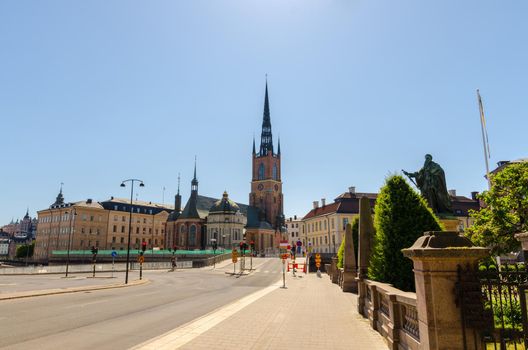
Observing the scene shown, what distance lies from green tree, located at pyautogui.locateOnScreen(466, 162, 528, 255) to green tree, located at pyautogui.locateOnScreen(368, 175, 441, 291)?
528 inches

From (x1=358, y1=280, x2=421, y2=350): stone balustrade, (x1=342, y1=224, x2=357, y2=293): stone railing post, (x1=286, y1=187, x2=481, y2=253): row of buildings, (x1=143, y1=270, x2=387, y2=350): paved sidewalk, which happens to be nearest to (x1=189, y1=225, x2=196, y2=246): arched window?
(x1=286, y1=187, x2=481, y2=253): row of buildings

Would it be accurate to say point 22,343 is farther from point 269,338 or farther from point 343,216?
point 343,216

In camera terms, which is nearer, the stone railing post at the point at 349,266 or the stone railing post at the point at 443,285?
the stone railing post at the point at 443,285

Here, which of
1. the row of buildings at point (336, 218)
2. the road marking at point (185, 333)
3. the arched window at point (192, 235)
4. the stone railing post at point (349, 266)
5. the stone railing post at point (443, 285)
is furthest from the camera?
the arched window at point (192, 235)

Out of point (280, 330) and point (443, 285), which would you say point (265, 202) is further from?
point (443, 285)

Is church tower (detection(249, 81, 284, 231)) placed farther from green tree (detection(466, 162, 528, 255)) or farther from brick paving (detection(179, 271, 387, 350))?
brick paving (detection(179, 271, 387, 350))

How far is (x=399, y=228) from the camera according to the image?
10117 mm

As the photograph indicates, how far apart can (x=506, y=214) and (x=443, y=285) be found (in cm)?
1975

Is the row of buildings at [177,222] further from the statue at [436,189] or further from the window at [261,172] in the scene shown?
the statue at [436,189]

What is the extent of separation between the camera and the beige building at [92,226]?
3866 inches

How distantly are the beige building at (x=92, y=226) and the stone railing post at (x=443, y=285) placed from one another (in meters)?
101

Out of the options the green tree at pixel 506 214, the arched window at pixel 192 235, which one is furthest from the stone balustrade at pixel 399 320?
the arched window at pixel 192 235

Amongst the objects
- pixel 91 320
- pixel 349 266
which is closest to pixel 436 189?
pixel 349 266

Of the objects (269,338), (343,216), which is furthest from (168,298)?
(343,216)
